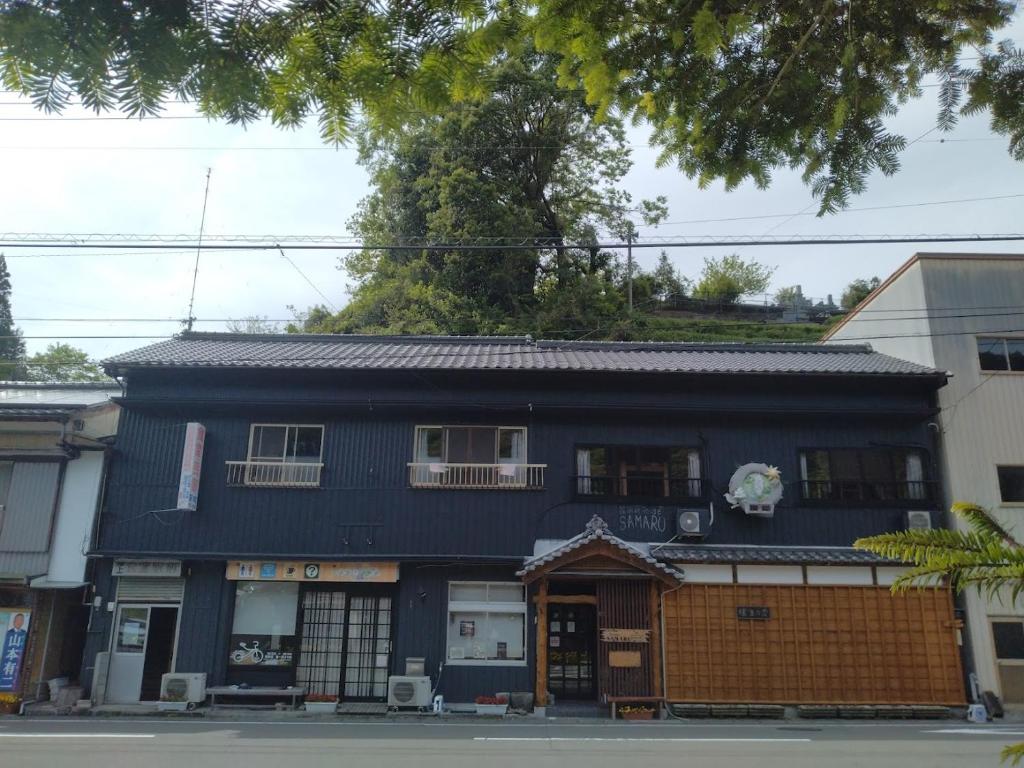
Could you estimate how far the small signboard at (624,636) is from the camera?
16844 mm

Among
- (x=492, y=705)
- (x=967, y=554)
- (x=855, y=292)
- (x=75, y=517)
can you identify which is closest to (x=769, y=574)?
(x=492, y=705)

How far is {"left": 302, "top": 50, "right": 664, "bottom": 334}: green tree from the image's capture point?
3303cm

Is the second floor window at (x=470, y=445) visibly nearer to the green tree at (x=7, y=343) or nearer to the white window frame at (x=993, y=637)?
the white window frame at (x=993, y=637)

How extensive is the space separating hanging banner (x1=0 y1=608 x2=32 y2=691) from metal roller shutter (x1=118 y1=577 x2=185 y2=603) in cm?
192

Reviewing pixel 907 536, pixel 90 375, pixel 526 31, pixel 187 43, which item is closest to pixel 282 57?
pixel 187 43

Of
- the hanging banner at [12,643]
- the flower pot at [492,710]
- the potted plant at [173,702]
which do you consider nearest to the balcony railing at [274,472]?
the potted plant at [173,702]

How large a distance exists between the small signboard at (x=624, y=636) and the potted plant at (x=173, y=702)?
922cm

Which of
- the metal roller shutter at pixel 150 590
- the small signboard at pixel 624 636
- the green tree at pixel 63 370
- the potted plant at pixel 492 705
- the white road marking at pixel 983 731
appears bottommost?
the white road marking at pixel 983 731

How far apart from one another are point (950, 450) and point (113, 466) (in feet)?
67.1

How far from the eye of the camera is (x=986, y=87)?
5.50m

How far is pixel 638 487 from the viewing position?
1841 cm

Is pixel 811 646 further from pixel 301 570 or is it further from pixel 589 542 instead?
pixel 301 570

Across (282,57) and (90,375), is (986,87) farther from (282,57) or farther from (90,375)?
(90,375)

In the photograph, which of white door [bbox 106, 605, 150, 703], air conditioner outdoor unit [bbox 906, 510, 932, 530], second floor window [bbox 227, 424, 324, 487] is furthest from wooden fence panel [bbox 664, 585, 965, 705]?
white door [bbox 106, 605, 150, 703]
